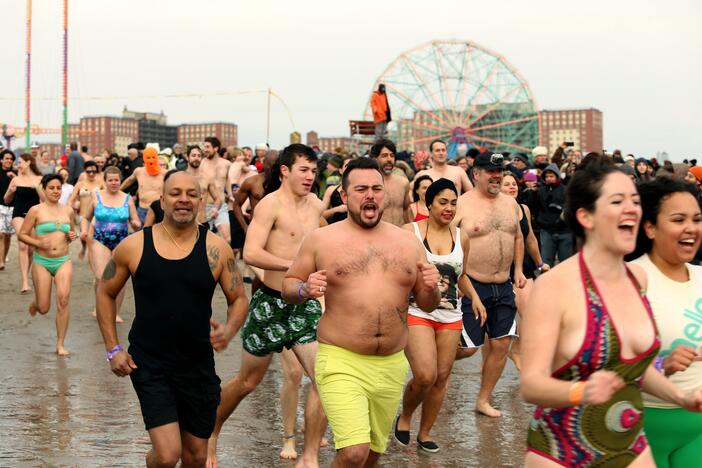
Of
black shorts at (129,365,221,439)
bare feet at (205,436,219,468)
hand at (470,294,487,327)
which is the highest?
hand at (470,294,487,327)

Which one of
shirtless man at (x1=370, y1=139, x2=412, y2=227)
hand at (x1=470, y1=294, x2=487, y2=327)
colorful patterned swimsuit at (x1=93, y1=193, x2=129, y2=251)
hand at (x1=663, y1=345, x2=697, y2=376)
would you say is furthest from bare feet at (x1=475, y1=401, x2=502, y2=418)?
colorful patterned swimsuit at (x1=93, y1=193, x2=129, y2=251)

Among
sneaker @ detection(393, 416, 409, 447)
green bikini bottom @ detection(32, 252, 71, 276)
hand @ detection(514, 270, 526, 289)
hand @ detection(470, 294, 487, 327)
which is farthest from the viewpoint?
green bikini bottom @ detection(32, 252, 71, 276)

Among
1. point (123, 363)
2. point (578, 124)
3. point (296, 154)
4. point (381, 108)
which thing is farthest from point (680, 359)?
point (578, 124)

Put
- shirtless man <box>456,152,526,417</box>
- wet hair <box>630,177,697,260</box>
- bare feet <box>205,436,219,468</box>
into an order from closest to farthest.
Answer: wet hair <box>630,177,697,260</box> → bare feet <box>205,436,219,468</box> → shirtless man <box>456,152,526,417</box>

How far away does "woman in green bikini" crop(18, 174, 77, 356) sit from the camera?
11.2 m

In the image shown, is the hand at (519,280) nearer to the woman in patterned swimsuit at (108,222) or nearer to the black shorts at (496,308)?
the black shorts at (496,308)

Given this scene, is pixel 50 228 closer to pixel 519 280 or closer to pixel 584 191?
pixel 519 280

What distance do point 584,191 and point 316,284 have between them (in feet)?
5.80

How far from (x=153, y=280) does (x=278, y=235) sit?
1940 millimetres

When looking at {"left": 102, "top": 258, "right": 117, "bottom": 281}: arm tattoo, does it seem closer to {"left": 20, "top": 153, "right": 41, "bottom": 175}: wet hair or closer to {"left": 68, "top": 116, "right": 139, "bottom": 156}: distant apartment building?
{"left": 20, "top": 153, "right": 41, "bottom": 175}: wet hair

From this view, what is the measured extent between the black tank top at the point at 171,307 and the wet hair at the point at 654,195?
2241mm

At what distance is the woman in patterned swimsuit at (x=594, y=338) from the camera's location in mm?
3652

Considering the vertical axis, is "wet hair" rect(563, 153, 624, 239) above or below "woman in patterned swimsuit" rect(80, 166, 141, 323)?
above

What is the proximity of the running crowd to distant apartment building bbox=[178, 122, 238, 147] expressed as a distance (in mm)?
120127
